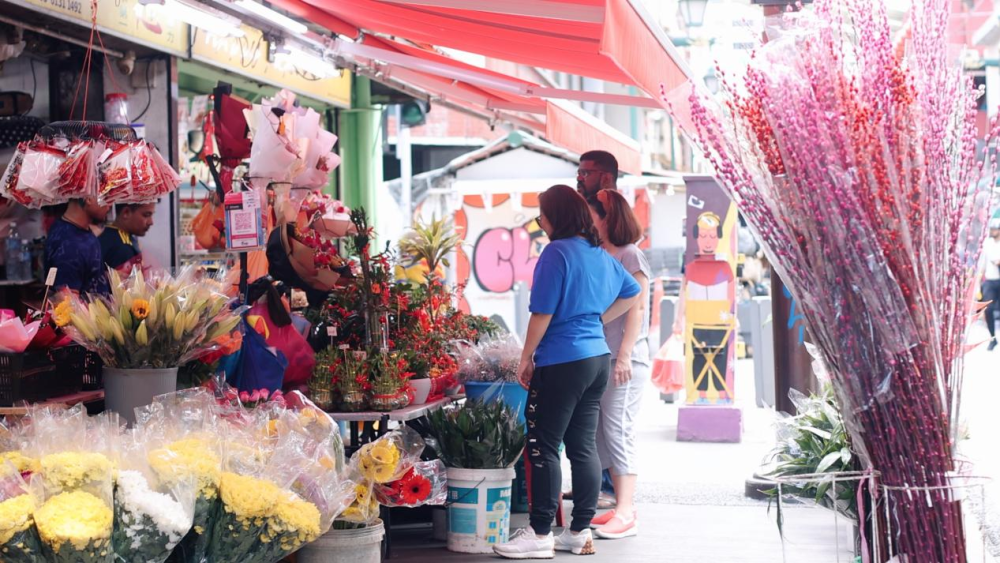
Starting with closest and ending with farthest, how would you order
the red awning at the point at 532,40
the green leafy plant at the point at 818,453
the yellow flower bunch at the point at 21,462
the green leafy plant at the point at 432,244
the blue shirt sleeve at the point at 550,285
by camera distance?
the green leafy plant at the point at 818,453 → the yellow flower bunch at the point at 21,462 → the red awning at the point at 532,40 → the blue shirt sleeve at the point at 550,285 → the green leafy plant at the point at 432,244

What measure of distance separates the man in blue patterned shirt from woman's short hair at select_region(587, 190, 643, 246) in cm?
239

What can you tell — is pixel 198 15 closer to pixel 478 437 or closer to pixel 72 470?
pixel 478 437

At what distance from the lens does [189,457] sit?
3232 millimetres

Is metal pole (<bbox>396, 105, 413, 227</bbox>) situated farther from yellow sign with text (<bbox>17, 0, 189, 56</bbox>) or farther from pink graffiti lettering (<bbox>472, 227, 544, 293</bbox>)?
yellow sign with text (<bbox>17, 0, 189, 56</bbox>)

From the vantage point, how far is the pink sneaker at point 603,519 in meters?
5.71

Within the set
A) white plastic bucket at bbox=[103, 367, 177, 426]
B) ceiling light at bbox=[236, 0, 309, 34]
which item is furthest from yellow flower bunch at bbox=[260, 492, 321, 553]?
ceiling light at bbox=[236, 0, 309, 34]

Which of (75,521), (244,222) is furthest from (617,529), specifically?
(75,521)

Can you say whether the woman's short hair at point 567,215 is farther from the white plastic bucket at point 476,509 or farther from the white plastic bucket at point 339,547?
the white plastic bucket at point 339,547

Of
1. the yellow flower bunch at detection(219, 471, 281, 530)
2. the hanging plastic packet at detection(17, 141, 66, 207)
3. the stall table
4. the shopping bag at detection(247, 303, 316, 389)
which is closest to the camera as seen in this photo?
the yellow flower bunch at detection(219, 471, 281, 530)

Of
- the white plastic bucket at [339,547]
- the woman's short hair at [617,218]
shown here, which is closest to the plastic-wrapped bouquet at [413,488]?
the white plastic bucket at [339,547]

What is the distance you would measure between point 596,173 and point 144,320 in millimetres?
2703

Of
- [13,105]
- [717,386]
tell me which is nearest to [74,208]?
[13,105]

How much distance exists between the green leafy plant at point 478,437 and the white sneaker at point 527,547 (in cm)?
34

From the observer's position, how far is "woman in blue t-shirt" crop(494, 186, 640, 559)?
4.92 meters
